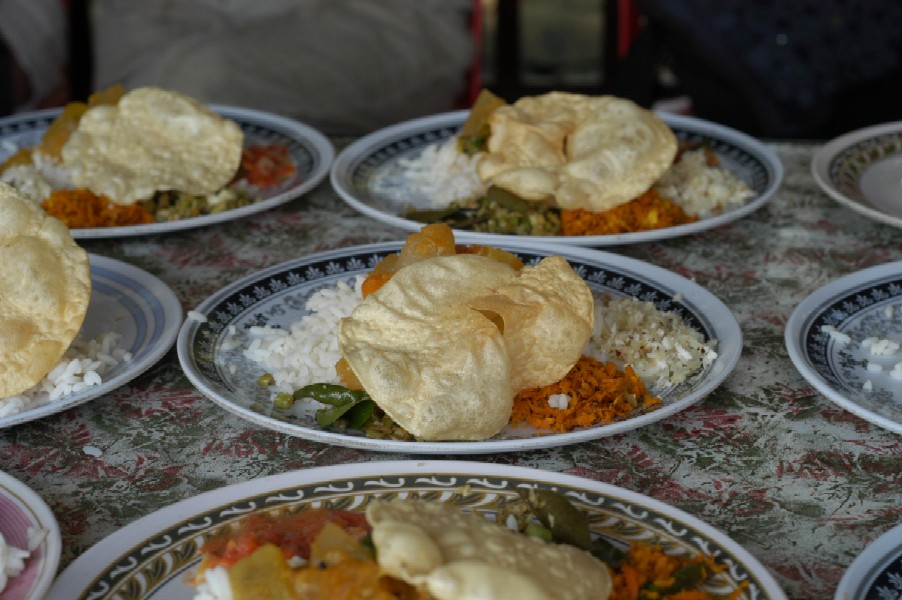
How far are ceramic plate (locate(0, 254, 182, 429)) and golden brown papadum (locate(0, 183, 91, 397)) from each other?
76 millimetres

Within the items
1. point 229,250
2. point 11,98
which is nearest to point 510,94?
point 11,98

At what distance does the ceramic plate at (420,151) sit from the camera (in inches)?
92.0

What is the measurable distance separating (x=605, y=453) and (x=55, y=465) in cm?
89

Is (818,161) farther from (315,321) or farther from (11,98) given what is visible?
(11,98)

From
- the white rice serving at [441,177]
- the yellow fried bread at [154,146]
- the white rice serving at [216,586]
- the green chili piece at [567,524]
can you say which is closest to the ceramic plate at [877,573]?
the green chili piece at [567,524]

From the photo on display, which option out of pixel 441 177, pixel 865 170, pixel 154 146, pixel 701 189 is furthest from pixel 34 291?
pixel 865 170

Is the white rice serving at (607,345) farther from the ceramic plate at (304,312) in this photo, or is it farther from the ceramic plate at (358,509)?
the ceramic plate at (358,509)

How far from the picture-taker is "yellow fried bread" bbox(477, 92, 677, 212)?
7.98ft

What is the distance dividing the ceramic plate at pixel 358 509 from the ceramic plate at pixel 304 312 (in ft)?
0.31

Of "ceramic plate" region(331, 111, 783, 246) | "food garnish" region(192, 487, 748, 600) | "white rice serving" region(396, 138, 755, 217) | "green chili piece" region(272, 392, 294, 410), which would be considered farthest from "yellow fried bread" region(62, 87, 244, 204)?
"food garnish" region(192, 487, 748, 600)

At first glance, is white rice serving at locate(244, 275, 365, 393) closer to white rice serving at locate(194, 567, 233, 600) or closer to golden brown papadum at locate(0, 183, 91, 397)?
golden brown papadum at locate(0, 183, 91, 397)

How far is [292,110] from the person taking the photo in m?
4.65

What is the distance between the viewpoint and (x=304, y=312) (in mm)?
2096

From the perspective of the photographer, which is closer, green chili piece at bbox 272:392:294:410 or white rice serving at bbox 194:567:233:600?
white rice serving at bbox 194:567:233:600
